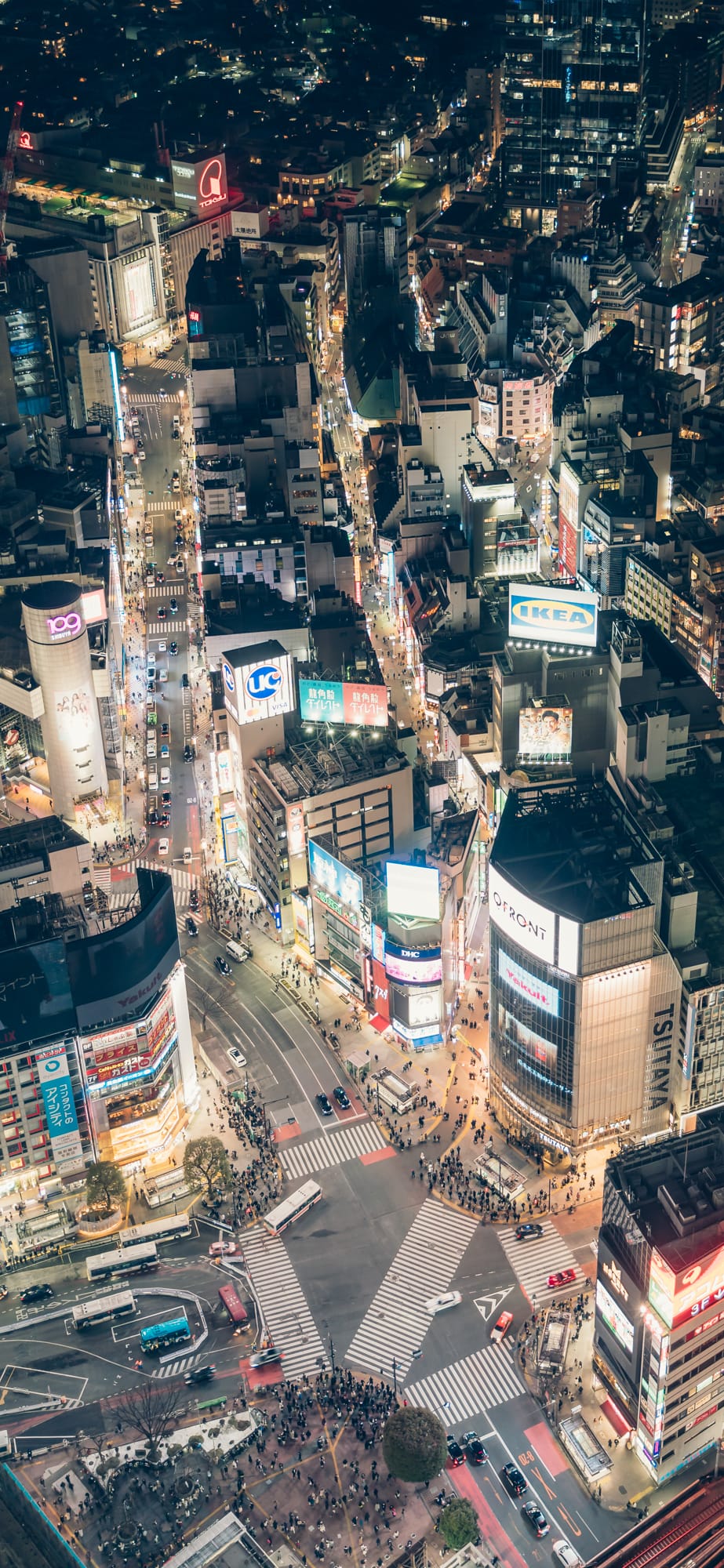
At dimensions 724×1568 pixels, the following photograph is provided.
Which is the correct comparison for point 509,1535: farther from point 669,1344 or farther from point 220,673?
point 220,673

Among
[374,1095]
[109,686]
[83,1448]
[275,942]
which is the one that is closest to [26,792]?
[109,686]

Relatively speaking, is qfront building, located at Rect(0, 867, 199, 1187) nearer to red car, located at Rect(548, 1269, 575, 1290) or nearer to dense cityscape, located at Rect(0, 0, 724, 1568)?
dense cityscape, located at Rect(0, 0, 724, 1568)

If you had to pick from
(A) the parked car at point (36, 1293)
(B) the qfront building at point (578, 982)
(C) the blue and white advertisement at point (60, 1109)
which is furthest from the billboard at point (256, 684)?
(A) the parked car at point (36, 1293)

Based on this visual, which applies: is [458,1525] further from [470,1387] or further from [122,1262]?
[122,1262]

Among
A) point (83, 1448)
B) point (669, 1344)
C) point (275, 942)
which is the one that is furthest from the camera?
point (275, 942)

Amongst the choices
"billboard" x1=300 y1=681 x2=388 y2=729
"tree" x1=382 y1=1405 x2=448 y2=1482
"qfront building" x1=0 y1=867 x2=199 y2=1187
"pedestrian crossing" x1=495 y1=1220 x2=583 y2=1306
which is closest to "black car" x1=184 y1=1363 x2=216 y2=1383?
"tree" x1=382 y1=1405 x2=448 y2=1482

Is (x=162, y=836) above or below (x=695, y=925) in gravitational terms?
below
